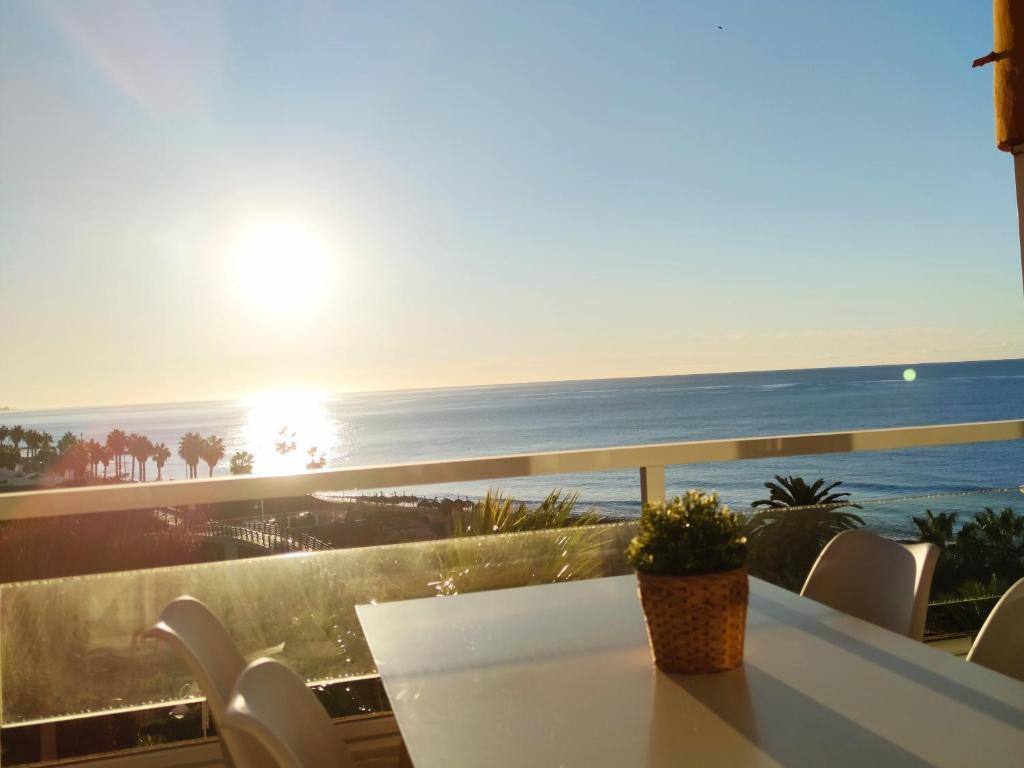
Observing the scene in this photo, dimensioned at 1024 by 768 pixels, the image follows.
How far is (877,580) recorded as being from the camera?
7.73 ft

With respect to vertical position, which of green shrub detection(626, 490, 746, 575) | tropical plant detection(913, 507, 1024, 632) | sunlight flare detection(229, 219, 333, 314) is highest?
sunlight flare detection(229, 219, 333, 314)

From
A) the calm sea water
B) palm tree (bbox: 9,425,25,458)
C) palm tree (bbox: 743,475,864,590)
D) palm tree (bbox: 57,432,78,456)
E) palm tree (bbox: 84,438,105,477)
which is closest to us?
palm tree (bbox: 743,475,864,590)

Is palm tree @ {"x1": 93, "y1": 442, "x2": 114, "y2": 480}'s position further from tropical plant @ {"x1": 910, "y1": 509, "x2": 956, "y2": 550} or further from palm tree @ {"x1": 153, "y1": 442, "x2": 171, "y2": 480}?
tropical plant @ {"x1": 910, "y1": 509, "x2": 956, "y2": 550}

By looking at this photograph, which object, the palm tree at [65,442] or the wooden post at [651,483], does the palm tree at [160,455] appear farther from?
the wooden post at [651,483]

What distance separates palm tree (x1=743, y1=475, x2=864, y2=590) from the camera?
284 centimetres

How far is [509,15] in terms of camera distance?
19797mm

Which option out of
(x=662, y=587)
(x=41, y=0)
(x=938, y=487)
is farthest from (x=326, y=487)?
(x=938, y=487)

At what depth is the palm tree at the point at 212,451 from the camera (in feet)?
127

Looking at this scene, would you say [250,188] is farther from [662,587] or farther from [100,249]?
[662,587]

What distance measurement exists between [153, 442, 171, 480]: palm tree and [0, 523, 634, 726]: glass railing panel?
3652 centimetres

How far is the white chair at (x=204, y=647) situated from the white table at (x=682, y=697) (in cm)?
30

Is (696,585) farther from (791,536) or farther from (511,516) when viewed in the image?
(511,516)

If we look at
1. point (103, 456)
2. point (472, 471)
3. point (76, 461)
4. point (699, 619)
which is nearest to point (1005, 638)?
point (699, 619)

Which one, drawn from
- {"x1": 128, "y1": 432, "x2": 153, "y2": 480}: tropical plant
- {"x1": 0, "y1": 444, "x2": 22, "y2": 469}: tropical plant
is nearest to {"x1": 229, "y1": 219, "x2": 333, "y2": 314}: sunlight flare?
{"x1": 128, "y1": 432, "x2": 153, "y2": 480}: tropical plant
